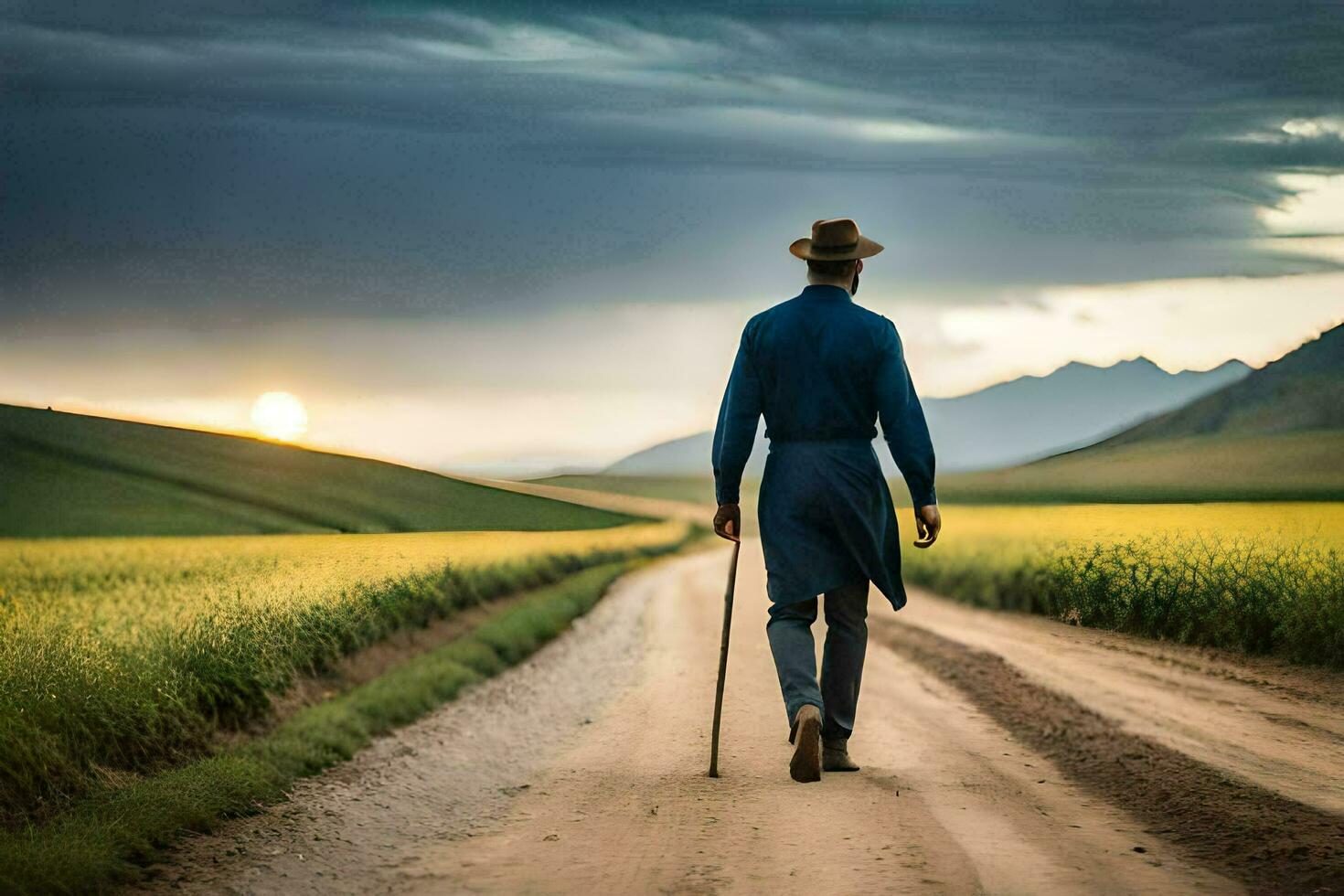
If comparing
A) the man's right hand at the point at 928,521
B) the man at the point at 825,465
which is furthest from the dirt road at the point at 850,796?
the man's right hand at the point at 928,521

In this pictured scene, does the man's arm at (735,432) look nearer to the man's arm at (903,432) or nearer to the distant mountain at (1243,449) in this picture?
the man's arm at (903,432)

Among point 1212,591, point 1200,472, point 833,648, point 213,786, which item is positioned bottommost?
point 213,786

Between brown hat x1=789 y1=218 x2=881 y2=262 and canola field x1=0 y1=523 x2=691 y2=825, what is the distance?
189 inches

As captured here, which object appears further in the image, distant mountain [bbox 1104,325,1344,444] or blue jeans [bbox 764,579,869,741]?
distant mountain [bbox 1104,325,1344,444]

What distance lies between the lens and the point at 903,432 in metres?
6.47

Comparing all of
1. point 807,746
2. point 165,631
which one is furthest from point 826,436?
point 165,631

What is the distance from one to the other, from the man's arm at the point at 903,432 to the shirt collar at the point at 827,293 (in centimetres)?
33

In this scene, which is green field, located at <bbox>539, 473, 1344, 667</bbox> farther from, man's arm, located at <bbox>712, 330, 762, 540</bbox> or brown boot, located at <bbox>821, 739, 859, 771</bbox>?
man's arm, located at <bbox>712, 330, 762, 540</bbox>

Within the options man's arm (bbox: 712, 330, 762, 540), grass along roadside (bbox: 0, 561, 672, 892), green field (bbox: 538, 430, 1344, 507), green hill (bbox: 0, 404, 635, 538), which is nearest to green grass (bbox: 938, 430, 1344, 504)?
green field (bbox: 538, 430, 1344, 507)

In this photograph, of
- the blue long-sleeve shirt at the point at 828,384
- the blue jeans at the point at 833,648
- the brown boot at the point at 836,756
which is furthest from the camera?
the brown boot at the point at 836,756

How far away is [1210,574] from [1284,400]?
269 cm

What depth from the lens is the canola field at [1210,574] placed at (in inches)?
361

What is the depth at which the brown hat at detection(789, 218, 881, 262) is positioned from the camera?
6.57m

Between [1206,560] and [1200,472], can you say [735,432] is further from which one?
[1200,472]
